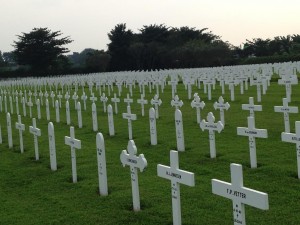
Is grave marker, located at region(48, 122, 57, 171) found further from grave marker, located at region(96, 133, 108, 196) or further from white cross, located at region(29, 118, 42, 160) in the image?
grave marker, located at region(96, 133, 108, 196)

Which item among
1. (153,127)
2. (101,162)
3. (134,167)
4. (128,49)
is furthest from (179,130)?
(128,49)

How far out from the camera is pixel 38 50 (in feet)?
210

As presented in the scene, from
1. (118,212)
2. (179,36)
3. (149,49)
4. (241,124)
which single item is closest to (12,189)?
(118,212)

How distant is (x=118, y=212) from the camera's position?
6.43 metres

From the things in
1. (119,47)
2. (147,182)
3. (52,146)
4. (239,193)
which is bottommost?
(147,182)

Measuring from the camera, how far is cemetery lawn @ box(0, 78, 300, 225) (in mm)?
6188

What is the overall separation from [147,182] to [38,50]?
193 feet

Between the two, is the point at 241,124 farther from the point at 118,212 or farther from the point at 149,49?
the point at 149,49

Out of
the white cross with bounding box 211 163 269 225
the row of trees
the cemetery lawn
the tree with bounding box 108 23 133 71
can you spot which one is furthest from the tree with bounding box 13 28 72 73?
the white cross with bounding box 211 163 269 225

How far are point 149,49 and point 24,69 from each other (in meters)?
17.4

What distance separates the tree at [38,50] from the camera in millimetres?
64188

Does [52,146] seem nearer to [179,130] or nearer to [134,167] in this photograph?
[179,130]

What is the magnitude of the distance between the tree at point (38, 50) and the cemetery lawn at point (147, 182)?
2067 inches

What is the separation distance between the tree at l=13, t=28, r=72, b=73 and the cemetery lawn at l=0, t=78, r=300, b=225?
5249 centimetres
